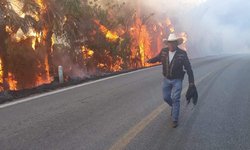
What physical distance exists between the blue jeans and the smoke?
108 ft

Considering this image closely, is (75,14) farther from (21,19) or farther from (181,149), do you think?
(181,149)

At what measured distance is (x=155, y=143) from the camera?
18.8 ft

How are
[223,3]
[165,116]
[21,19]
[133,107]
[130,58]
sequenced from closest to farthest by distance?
[165,116] < [133,107] < [21,19] < [130,58] < [223,3]

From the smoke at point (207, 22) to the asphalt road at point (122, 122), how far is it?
3102cm

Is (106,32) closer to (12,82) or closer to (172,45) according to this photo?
(12,82)

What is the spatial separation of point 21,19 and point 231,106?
10621 millimetres

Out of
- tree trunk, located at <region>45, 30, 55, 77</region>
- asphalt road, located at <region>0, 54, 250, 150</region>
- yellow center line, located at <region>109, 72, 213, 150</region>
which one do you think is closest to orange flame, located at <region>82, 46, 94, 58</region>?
tree trunk, located at <region>45, 30, 55, 77</region>

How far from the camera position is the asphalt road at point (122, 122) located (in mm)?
5691

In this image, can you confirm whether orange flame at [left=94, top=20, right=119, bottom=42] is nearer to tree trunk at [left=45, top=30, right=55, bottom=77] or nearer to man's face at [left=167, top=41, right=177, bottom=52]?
tree trunk at [left=45, top=30, right=55, bottom=77]

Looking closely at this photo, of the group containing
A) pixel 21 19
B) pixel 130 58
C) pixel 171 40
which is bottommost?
pixel 130 58

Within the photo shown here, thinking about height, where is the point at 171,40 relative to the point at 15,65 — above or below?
above

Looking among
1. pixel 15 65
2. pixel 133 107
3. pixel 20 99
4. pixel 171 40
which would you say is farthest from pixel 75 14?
pixel 171 40

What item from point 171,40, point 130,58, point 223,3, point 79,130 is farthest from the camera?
point 223,3

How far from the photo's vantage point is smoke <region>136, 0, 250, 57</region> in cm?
5549
